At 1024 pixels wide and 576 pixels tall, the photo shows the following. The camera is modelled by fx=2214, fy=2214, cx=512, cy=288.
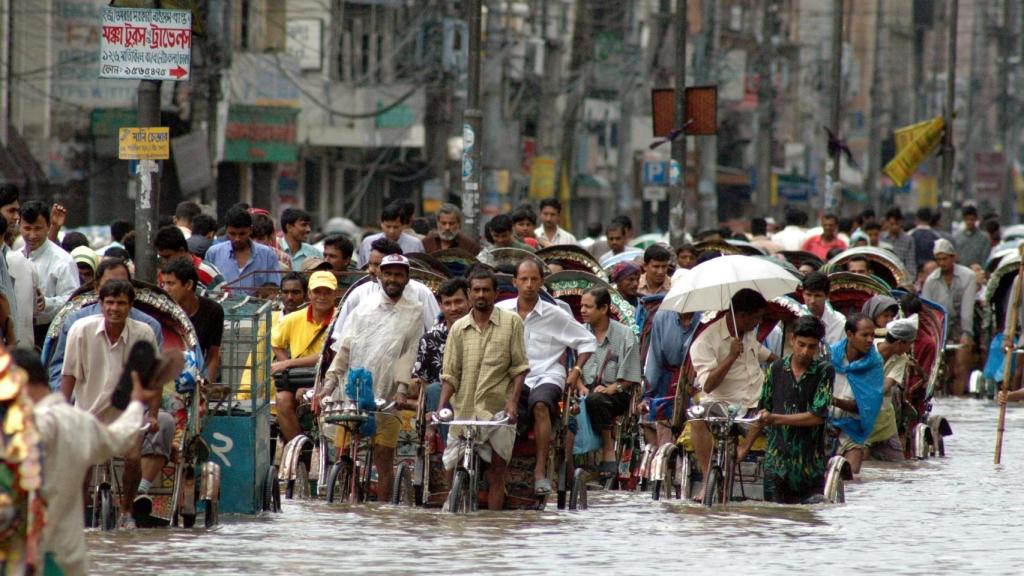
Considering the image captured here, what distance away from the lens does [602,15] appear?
6438 cm

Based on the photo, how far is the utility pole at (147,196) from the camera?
13914mm

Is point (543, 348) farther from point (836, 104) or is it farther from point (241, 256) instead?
point (836, 104)

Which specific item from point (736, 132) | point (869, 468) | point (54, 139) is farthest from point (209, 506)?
point (736, 132)

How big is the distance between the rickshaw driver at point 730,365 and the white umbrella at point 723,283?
221 millimetres

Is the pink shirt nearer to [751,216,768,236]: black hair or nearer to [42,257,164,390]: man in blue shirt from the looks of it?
[751,216,768,236]: black hair

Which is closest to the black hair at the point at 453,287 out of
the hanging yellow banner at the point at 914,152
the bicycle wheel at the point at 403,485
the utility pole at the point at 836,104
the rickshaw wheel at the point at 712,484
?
the bicycle wheel at the point at 403,485

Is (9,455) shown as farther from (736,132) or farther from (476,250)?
(736,132)

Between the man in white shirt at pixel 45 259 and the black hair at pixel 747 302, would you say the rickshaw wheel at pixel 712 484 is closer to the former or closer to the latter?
the black hair at pixel 747 302

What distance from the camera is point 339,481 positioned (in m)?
13.9

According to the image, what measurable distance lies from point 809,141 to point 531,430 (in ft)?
240

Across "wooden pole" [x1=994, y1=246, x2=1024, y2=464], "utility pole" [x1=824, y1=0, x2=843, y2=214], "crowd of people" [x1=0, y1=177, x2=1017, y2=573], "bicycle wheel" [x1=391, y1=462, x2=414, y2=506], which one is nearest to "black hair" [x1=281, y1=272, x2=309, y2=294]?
"crowd of people" [x1=0, y1=177, x2=1017, y2=573]

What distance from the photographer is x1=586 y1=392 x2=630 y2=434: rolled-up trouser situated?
14898mm

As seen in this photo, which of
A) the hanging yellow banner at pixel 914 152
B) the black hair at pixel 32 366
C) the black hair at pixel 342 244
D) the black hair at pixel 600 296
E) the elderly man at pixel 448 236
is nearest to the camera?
the black hair at pixel 32 366

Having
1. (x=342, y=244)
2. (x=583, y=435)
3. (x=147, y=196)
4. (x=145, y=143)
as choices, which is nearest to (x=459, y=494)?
(x=583, y=435)
